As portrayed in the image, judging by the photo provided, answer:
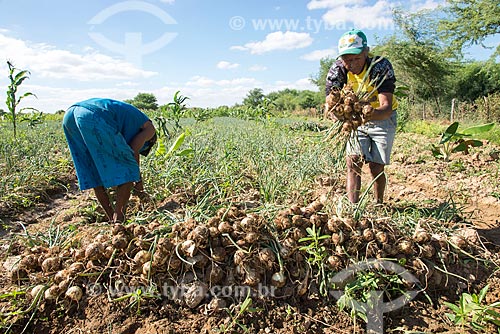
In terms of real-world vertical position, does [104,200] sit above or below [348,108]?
below

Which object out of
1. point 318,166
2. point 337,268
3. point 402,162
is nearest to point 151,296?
point 337,268

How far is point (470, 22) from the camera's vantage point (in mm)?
11938

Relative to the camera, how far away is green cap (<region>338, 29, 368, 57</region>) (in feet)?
6.23

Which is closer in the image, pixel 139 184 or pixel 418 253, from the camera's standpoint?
pixel 418 253

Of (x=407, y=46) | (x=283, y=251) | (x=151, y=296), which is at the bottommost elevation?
(x=151, y=296)

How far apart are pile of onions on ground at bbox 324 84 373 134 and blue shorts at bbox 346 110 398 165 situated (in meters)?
0.29

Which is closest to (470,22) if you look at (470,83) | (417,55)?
(417,55)

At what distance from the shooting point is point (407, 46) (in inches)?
585

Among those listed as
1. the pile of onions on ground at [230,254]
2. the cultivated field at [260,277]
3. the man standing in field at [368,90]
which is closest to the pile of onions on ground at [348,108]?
the man standing in field at [368,90]

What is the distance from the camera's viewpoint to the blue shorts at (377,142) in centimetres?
213

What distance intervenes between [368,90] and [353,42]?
0.31 m

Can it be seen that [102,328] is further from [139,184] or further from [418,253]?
[418,253]

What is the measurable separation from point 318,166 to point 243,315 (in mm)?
2130

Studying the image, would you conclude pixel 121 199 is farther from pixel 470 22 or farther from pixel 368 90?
pixel 470 22
